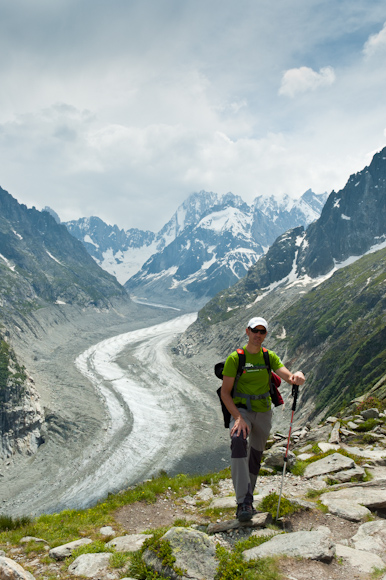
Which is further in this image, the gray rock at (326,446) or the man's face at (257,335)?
the gray rock at (326,446)

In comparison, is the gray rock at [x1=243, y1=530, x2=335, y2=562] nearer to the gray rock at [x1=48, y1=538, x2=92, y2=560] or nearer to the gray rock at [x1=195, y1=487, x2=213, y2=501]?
the gray rock at [x1=48, y1=538, x2=92, y2=560]

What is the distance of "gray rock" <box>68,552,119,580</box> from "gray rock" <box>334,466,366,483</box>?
26.0 ft

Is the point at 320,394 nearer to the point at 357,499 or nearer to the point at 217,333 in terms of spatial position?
the point at 357,499

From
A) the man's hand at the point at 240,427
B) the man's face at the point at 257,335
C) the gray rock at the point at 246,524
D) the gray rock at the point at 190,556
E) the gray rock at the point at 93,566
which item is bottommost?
the gray rock at the point at 246,524

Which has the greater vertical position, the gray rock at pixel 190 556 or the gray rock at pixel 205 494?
the gray rock at pixel 190 556

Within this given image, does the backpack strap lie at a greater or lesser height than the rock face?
greater

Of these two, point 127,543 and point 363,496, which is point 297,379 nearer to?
point 363,496

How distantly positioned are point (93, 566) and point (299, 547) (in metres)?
4.34

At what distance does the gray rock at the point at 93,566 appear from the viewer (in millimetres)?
6918

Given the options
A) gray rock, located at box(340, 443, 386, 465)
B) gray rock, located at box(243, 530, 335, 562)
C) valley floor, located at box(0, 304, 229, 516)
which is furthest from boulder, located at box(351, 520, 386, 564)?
valley floor, located at box(0, 304, 229, 516)

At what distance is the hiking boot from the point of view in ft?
25.6

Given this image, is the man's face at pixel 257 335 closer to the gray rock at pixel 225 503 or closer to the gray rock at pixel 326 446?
the gray rock at pixel 225 503

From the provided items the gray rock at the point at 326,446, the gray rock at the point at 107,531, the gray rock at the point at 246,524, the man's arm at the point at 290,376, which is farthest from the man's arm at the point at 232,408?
the gray rock at the point at 326,446

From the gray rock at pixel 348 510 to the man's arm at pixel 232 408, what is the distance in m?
3.44
